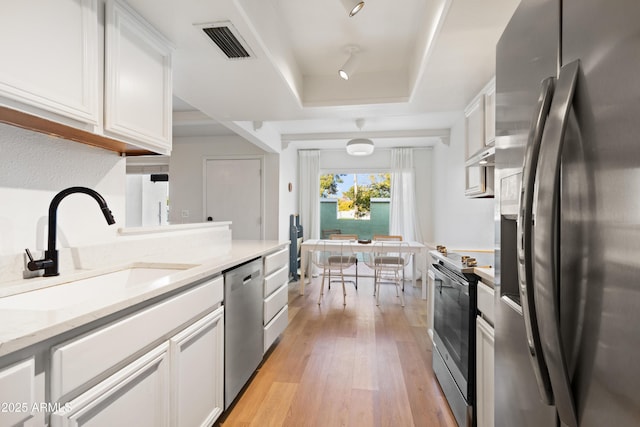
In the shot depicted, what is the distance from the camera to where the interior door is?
5023mm

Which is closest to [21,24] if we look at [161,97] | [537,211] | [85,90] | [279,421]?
[85,90]

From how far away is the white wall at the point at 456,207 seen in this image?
10.3ft

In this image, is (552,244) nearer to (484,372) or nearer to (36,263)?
(484,372)

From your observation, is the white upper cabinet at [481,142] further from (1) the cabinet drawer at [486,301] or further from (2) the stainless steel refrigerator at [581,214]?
(2) the stainless steel refrigerator at [581,214]

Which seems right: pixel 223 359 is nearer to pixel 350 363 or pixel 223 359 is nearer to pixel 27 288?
pixel 27 288

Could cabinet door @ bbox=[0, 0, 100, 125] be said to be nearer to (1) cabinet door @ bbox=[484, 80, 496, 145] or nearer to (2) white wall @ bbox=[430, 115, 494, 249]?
(1) cabinet door @ bbox=[484, 80, 496, 145]

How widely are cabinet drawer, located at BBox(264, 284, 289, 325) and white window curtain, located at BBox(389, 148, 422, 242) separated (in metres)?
3.39

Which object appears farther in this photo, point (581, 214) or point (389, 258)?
point (389, 258)

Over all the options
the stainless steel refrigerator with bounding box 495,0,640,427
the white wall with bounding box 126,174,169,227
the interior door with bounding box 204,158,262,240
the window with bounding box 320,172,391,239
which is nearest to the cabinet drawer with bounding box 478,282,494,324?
the stainless steel refrigerator with bounding box 495,0,640,427

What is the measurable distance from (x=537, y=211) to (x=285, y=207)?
190 inches

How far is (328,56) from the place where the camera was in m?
2.56

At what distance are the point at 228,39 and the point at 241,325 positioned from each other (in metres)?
1.66

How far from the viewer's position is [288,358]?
2.58m

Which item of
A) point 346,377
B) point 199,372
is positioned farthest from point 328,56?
point 346,377
